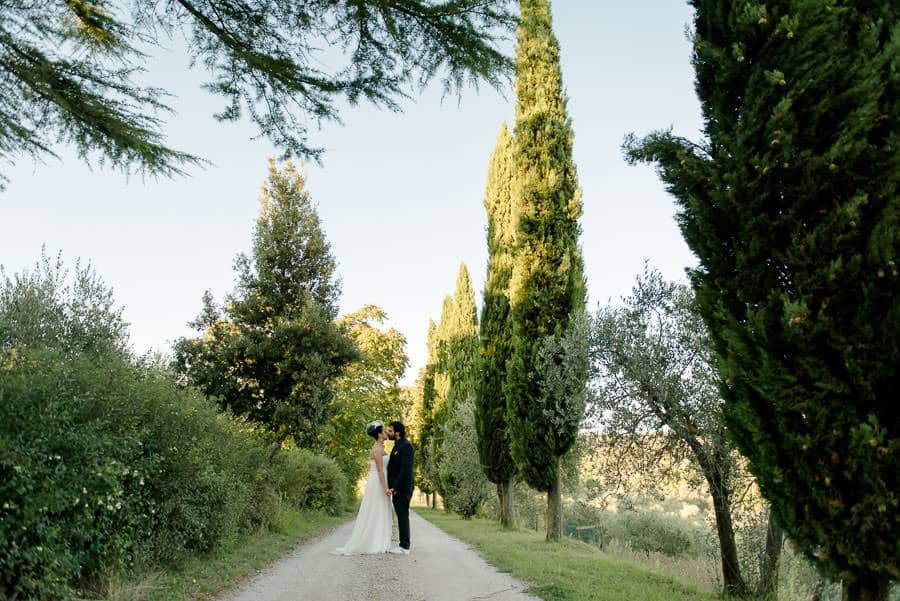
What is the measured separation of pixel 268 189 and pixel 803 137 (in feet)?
60.0

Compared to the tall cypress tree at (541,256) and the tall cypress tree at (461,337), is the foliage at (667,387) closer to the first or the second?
the tall cypress tree at (541,256)

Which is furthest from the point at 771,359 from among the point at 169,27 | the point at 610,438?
the point at 169,27

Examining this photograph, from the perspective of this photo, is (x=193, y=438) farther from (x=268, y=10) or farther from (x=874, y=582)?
(x=874, y=582)

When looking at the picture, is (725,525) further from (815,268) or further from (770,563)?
(815,268)

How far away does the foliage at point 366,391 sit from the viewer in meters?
26.9

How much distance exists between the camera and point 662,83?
320 inches

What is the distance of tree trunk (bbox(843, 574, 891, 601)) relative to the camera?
168 inches

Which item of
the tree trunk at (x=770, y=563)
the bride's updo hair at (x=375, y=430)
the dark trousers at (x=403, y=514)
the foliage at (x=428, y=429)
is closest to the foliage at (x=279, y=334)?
the bride's updo hair at (x=375, y=430)

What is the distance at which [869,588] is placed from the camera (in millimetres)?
4309

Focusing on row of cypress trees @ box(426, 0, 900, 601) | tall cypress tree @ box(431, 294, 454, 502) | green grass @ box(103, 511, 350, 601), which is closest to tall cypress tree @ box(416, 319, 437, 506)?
tall cypress tree @ box(431, 294, 454, 502)

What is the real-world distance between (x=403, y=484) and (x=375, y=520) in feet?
2.62

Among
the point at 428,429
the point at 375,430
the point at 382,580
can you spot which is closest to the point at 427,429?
the point at 428,429

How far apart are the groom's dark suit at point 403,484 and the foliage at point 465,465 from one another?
40.9ft

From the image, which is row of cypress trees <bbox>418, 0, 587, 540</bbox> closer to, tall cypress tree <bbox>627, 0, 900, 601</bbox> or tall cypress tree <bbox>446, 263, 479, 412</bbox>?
tall cypress tree <bbox>627, 0, 900, 601</bbox>
